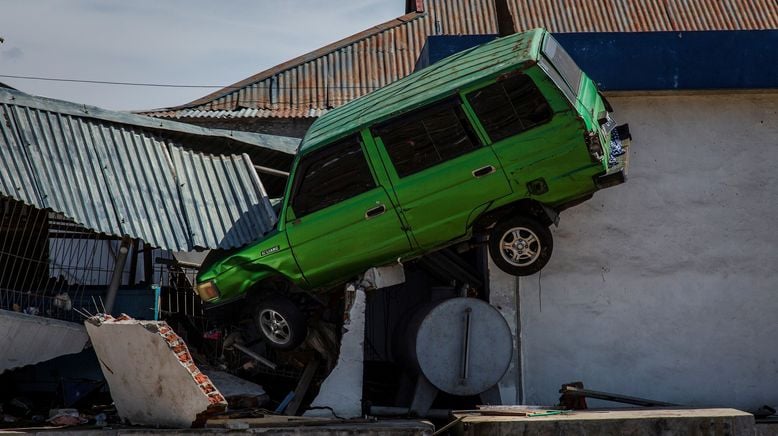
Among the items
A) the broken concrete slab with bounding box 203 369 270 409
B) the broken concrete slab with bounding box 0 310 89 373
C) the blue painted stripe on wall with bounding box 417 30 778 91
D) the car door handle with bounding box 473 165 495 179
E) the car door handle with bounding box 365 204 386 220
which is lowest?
the broken concrete slab with bounding box 203 369 270 409

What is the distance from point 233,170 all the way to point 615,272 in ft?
14.1

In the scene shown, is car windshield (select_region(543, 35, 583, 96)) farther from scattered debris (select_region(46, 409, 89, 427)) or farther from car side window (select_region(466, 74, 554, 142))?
scattered debris (select_region(46, 409, 89, 427))

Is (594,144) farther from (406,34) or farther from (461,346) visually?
(406,34)

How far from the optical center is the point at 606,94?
37.4 feet

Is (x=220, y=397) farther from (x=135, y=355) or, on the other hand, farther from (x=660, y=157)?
(x=660, y=157)

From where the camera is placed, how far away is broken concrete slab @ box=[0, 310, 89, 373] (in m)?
10.4

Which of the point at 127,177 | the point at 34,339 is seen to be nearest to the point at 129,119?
the point at 127,177

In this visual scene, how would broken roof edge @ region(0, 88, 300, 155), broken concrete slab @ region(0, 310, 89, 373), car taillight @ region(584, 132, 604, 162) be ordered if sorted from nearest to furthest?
1. car taillight @ region(584, 132, 604, 162)
2. broken concrete slab @ region(0, 310, 89, 373)
3. broken roof edge @ region(0, 88, 300, 155)

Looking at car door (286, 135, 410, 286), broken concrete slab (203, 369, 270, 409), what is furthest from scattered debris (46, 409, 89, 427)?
car door (286, 135, 410, 286)

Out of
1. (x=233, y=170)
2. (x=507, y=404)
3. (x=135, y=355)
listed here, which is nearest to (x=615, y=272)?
(x=507, y=404)

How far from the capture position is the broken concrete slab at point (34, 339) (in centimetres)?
1043

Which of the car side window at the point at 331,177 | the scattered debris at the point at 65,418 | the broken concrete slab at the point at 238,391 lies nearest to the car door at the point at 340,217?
the car side window at the point at 331,177

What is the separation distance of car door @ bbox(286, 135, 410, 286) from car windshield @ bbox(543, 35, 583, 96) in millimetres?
1988

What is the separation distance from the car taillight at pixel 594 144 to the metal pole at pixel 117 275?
500cm
